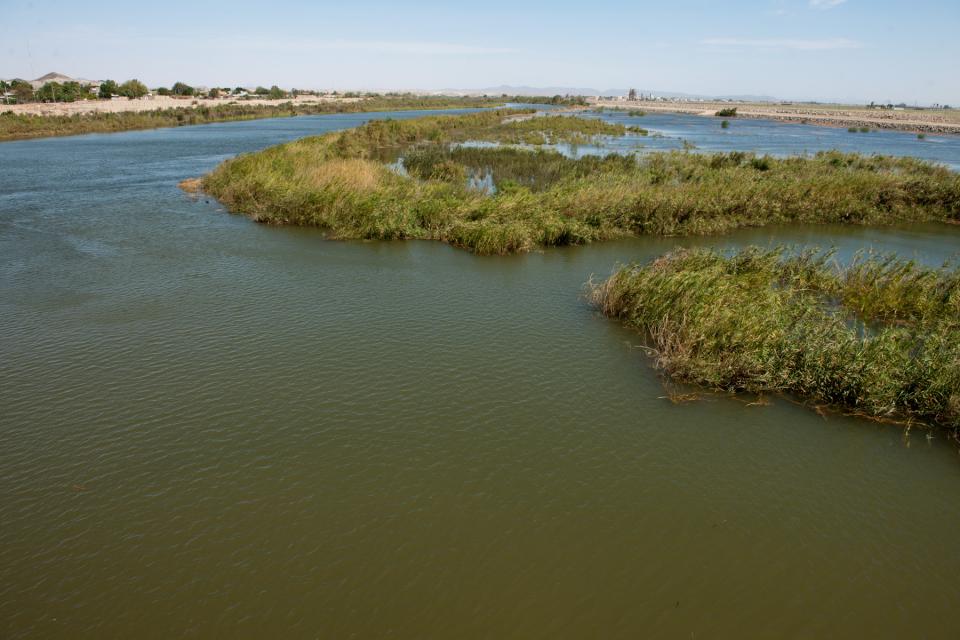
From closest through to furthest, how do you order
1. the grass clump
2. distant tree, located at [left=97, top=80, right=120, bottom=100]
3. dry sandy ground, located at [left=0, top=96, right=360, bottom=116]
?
the grass clump < dry sandy ground, located at [left=0, top=96, right=360, bottom=116] < distant tree, located at [left=97, top=80, right=120, bottom=100]

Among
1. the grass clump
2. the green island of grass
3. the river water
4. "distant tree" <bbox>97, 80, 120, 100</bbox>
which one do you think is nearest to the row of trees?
"distant tree" <bbox>97, 80, 120, 100</bbox>

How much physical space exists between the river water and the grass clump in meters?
0.62

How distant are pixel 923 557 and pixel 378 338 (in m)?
10.3

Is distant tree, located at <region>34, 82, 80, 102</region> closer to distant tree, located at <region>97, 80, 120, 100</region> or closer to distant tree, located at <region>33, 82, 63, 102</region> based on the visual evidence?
distant tree, located at <region>33, 82, 63, 102</region>

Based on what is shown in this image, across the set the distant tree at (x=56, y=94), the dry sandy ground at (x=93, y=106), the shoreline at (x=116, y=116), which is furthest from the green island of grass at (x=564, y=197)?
the distant tree at (x=56, y=94)

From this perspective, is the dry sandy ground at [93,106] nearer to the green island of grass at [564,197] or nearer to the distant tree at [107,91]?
the distant tree at [107,91]

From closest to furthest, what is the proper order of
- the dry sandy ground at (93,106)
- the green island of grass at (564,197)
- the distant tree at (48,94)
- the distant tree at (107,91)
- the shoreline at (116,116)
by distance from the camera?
the green island of grass at (564,197), the shoreline at (116,116), the dry sandy ground at (93,106), the distant tree at (48,94), the distant tree at (107,91)

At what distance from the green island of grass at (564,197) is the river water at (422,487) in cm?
736

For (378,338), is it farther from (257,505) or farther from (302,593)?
(302,593)

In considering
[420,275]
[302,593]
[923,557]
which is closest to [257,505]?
[302,593]

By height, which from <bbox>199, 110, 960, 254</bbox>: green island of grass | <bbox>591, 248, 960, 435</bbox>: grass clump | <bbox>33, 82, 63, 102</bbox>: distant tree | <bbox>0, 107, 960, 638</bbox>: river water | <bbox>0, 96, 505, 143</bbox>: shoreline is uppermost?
<bbox>33, 82, 63, 102</bbox>: distant tree

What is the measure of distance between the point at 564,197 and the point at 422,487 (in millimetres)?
16677

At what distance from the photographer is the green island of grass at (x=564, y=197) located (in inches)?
818

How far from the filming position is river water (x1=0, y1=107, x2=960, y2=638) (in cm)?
616
